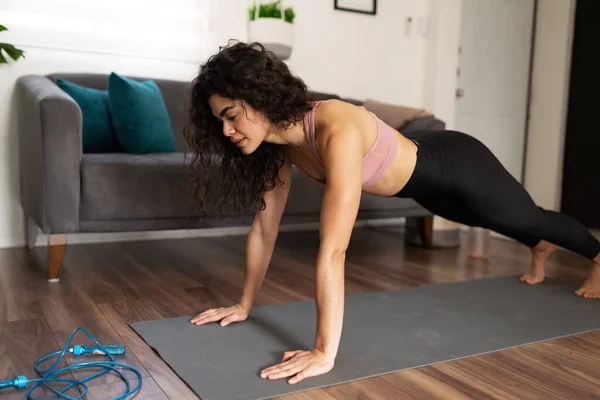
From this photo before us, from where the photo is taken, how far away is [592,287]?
6.88 feet

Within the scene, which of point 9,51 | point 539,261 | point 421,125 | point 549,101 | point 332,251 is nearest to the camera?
point 332,251

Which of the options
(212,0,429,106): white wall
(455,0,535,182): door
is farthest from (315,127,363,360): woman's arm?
(455,0,535,182): door

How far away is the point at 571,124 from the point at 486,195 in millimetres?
2694

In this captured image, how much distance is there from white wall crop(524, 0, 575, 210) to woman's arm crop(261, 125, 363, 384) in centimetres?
327

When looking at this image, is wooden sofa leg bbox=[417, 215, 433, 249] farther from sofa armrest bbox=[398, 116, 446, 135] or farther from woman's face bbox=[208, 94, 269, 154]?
woman's face bbox=[208, 94, 269, 154]

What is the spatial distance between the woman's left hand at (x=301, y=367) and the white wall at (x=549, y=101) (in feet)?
10.9

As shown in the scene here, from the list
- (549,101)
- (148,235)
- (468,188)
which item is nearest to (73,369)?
(468,188)

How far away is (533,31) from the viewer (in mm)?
4328

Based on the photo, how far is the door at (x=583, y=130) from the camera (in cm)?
379

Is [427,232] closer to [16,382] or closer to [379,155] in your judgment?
[379,155]

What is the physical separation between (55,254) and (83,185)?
28cm

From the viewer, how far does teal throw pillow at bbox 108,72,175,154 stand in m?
2.50

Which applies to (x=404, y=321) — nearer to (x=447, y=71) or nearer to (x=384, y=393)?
(x=384, y=393)

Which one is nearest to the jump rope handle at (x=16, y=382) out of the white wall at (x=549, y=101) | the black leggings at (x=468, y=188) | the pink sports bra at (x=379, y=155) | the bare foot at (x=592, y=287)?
the pink sports bra at (x=379, y=155)
